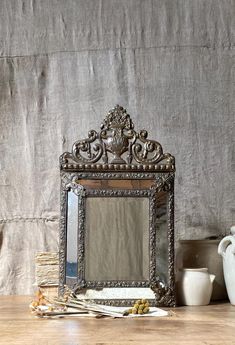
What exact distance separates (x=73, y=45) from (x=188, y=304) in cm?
93

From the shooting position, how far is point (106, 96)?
1.84m

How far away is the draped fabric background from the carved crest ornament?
28cm

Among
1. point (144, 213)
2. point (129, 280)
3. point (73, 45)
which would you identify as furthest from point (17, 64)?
point (129, 280)

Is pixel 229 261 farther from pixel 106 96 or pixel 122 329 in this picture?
pixel 106 96

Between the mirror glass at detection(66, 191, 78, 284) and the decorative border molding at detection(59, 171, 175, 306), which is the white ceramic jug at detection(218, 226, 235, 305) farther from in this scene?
the mirror glass at detection(66, 191, 78, 284)

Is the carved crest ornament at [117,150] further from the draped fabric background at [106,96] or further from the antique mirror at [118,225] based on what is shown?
the draped fabric background at [106,96]

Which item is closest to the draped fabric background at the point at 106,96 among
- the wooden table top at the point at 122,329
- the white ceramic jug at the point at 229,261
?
the white ceramic jug at the point at 229,261

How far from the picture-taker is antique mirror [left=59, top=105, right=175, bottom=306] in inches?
58.0

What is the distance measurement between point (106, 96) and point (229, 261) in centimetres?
68

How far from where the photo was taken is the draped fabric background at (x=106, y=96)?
1.81m

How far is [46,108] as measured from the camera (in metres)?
1.84

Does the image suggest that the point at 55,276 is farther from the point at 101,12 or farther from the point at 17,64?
the point at 101,12

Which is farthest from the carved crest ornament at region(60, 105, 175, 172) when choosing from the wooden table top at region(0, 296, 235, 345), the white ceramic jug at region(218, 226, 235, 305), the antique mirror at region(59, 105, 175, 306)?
the wooden table top at region(0, 296, 235, 345)

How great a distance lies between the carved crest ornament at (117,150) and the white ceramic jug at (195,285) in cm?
29
